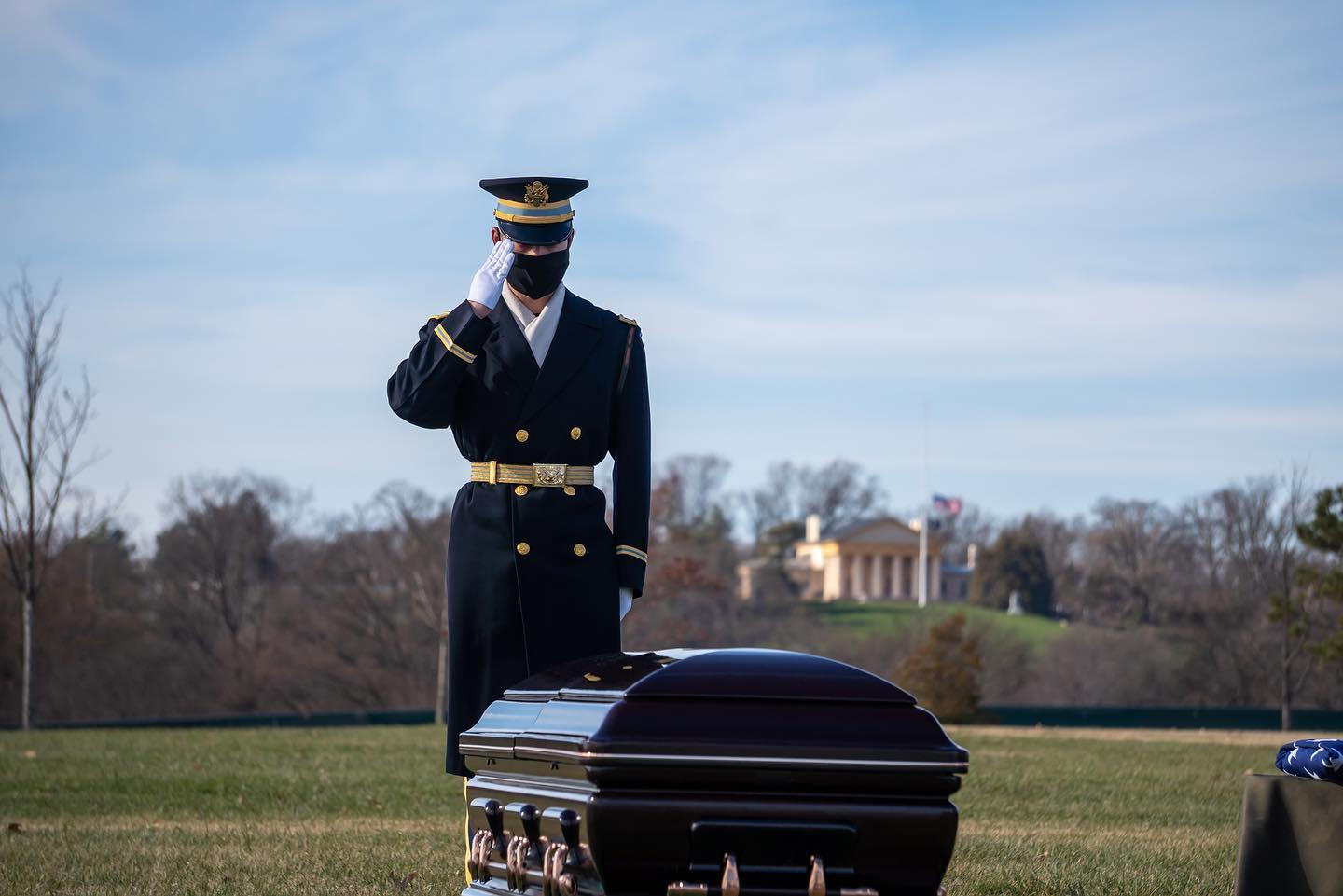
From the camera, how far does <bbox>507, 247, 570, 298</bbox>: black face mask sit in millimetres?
4773

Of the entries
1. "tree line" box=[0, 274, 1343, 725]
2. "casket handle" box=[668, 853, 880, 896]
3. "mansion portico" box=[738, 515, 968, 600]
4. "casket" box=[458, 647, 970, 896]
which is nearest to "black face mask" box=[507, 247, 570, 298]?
"casket" box=[458, 647, 970, 896]

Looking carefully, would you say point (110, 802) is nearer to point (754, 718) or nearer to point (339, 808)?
point (339, 808)

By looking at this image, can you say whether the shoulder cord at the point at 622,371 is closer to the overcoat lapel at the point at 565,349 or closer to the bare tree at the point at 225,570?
the overcoat lapel at the point at 565,349

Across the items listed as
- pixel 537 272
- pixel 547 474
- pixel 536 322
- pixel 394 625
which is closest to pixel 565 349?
pixel 536 322

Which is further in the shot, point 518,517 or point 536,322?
point 536,322

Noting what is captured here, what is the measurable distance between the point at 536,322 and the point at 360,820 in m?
4.63

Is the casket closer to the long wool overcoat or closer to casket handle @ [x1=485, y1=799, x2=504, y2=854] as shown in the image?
casket handle @ [x1=485, y1=799, x2=504, y2=854]

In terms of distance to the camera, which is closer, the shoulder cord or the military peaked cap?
the military peaked cap

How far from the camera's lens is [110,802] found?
381 inches

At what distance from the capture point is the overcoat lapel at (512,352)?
188 inches

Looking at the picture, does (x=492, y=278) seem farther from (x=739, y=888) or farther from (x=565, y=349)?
(x=739, y=888)

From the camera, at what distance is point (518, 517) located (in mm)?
4754

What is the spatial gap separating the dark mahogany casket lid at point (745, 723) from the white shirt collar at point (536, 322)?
1282mm

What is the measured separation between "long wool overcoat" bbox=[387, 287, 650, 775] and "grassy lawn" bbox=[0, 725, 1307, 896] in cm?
145
